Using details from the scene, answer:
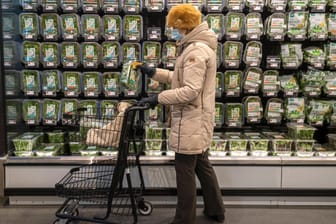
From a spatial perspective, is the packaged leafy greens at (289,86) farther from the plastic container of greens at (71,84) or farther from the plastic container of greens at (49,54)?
the plastic container of greens at (49,54)

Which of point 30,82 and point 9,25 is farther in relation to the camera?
point 30,82

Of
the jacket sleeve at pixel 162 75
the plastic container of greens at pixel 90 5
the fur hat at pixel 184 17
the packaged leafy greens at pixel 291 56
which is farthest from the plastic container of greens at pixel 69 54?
the packaged leafy greens at pixel 291 56

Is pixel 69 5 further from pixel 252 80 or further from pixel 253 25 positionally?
pixel 252 80

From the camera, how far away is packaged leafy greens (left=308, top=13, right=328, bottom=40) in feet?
12.1

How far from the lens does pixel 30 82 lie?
3.66 metres

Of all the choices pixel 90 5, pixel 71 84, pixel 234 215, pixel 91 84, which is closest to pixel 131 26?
pixel 90 5

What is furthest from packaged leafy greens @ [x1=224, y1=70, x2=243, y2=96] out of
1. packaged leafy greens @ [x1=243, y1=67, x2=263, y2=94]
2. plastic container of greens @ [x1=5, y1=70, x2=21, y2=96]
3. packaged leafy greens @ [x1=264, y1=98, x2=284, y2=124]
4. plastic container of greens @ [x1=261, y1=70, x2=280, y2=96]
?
plastic container of greens @ [x1=5, y1=70, x2=21, y2=96]

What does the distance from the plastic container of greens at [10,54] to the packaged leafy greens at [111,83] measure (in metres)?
0.82

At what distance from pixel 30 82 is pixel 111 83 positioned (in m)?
0.75

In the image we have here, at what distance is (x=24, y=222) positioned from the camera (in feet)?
10.5

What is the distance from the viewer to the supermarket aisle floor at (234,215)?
10.6 feet

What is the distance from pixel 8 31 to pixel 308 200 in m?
3.09

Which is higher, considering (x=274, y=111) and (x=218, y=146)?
(x=274, y=111)

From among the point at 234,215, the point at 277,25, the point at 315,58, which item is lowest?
the point at 234,215
